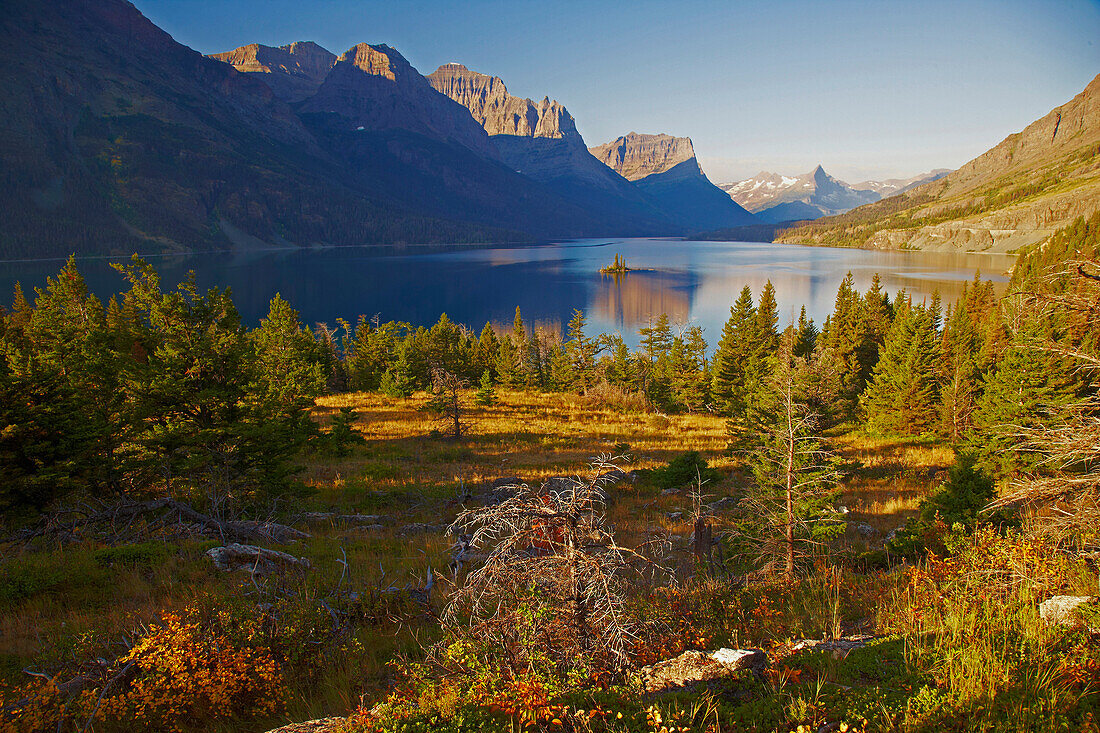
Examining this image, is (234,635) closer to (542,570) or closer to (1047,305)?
(542,570)

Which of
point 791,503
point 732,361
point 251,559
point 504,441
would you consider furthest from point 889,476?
point 251,559

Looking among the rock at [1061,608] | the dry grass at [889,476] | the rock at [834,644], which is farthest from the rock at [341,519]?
the dry grass at [889,476]

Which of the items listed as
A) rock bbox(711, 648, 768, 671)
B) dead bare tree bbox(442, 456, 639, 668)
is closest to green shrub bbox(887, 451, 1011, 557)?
rock bbox(711, 648, 768, 671)

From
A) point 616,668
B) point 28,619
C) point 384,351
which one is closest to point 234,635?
point 28,619

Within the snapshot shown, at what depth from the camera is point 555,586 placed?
350cm

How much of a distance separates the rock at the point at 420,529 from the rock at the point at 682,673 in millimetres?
7842

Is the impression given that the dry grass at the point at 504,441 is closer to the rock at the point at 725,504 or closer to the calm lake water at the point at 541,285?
the rock at the point at 725,504

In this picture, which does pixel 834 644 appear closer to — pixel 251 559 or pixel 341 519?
pixel 251 559

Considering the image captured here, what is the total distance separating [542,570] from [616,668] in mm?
790

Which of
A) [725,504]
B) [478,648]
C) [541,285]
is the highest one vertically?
[541,285]

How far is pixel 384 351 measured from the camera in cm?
4584

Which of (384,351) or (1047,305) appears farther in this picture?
(384,351)

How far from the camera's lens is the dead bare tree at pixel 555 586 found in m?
3.34

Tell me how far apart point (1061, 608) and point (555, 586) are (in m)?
4.03
